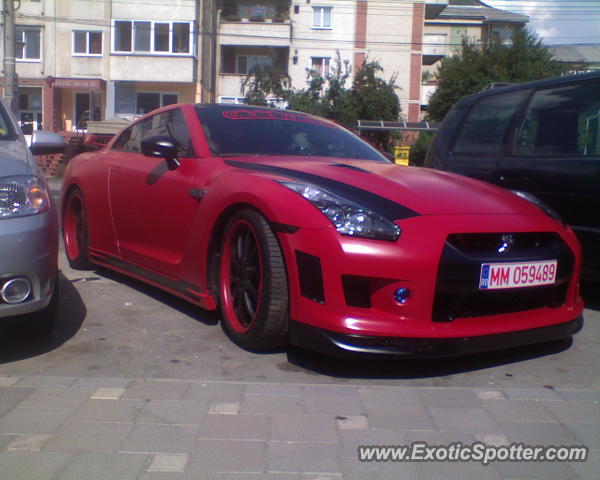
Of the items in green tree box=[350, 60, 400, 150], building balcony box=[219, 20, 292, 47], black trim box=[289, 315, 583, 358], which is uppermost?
building balcony box=[219, 20, 292, 47]

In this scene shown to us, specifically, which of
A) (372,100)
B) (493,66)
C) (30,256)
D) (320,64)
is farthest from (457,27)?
(30,256)

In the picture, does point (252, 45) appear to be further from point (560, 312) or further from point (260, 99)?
point (560, 312)

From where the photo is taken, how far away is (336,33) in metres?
39.8

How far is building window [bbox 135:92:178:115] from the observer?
37250mm

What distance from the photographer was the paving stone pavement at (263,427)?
8.35 feet

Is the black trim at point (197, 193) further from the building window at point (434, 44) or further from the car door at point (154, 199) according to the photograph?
the building window at point (434, 44)

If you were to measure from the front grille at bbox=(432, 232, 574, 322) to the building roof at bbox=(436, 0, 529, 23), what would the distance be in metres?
49.9

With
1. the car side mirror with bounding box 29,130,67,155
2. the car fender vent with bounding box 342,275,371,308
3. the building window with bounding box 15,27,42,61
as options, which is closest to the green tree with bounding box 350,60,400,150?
the building window with bounding box 15,27,42,61

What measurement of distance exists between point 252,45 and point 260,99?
34.2 feet

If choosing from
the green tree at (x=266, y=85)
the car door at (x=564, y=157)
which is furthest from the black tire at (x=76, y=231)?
the green tree at (x=266, y=85)

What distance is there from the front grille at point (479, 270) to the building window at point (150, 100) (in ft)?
116

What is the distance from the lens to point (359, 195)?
3.46 metres

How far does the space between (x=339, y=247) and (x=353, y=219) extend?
181mm

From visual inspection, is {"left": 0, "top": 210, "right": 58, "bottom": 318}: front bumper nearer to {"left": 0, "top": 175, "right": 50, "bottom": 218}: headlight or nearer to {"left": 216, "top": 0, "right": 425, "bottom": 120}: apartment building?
{"left": 0, "top": 175, "right": 50, "bottom": 218}: headlight
